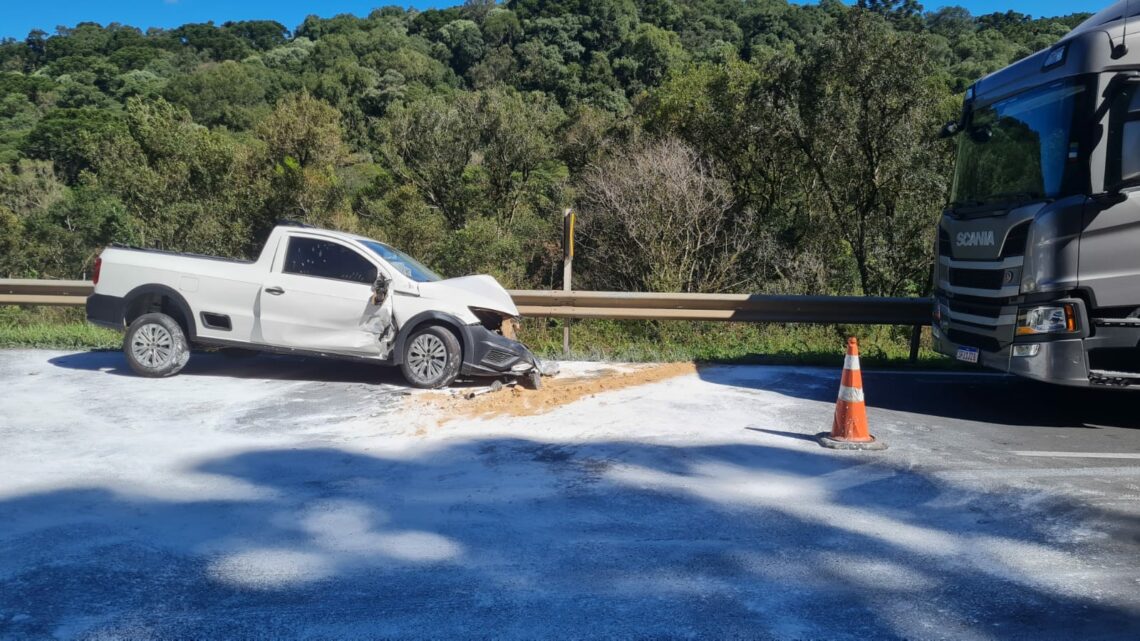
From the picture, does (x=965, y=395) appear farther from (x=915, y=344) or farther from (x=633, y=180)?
(x=633, y=180)

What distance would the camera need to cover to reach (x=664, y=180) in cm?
2086

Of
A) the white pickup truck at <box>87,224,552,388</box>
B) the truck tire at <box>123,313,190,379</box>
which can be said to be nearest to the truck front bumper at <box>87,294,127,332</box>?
the white pickup truck at <box>87,224,552,388</box>

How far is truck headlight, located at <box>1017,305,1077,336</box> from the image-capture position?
23.6 ft

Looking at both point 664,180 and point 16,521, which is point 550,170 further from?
point 16,521

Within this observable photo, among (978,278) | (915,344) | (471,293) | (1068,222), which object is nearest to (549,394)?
(471,293)

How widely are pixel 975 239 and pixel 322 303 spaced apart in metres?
6.63

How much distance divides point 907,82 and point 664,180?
19.3 feet

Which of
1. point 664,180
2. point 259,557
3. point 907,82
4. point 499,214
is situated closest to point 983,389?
point 259,557

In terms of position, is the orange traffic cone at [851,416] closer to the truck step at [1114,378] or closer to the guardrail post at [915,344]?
the truck step at [1114,378]

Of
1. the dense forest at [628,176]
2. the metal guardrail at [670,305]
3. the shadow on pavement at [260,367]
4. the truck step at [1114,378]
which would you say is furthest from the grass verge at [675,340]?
the dense forest at [628,176]

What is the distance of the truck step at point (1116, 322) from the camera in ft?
23.2

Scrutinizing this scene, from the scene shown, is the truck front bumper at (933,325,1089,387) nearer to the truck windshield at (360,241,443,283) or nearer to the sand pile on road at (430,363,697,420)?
the sand pile on road at (430,363,697,420)

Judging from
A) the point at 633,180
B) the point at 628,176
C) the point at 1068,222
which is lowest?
the point at 1068,222

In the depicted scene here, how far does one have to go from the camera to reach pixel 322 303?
895 centimetres
